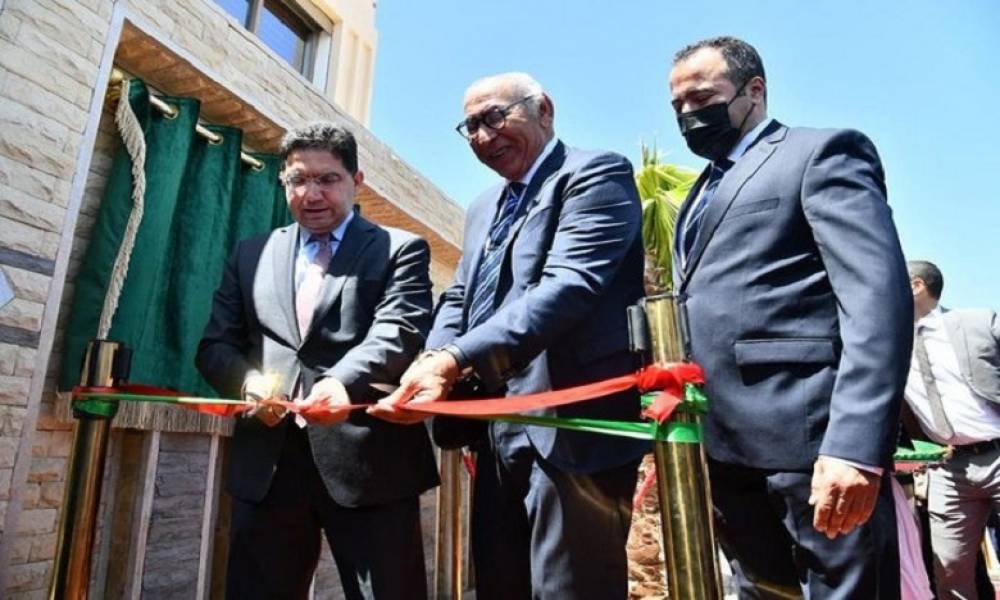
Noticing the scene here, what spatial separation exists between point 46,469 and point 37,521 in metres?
0.21

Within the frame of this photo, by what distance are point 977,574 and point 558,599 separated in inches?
135

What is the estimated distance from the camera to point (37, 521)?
2.71 m

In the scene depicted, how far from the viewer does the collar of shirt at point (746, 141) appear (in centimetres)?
177

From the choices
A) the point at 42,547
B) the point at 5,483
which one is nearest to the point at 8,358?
the point at 5,483

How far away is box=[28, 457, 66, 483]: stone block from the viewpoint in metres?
2.73

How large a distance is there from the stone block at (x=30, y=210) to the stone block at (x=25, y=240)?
25 mm

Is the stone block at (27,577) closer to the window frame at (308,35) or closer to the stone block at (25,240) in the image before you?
the stone block at (25,240)

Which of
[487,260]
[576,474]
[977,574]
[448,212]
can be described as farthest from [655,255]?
[576,474]

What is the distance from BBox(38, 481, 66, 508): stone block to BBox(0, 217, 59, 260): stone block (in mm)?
974

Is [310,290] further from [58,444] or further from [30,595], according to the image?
[30,595]

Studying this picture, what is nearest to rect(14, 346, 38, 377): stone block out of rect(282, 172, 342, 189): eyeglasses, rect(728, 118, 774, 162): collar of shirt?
rect(282, 172, 342, 189): eyeglasses

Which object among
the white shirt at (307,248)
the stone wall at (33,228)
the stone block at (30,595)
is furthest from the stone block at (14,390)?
the white shirt at (307,248)

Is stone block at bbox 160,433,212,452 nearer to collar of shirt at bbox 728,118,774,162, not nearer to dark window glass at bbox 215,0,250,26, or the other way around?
collar of shirt at bbox 728,118,774,162

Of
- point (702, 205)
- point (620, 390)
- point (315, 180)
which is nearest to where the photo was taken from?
point (620, 390)
